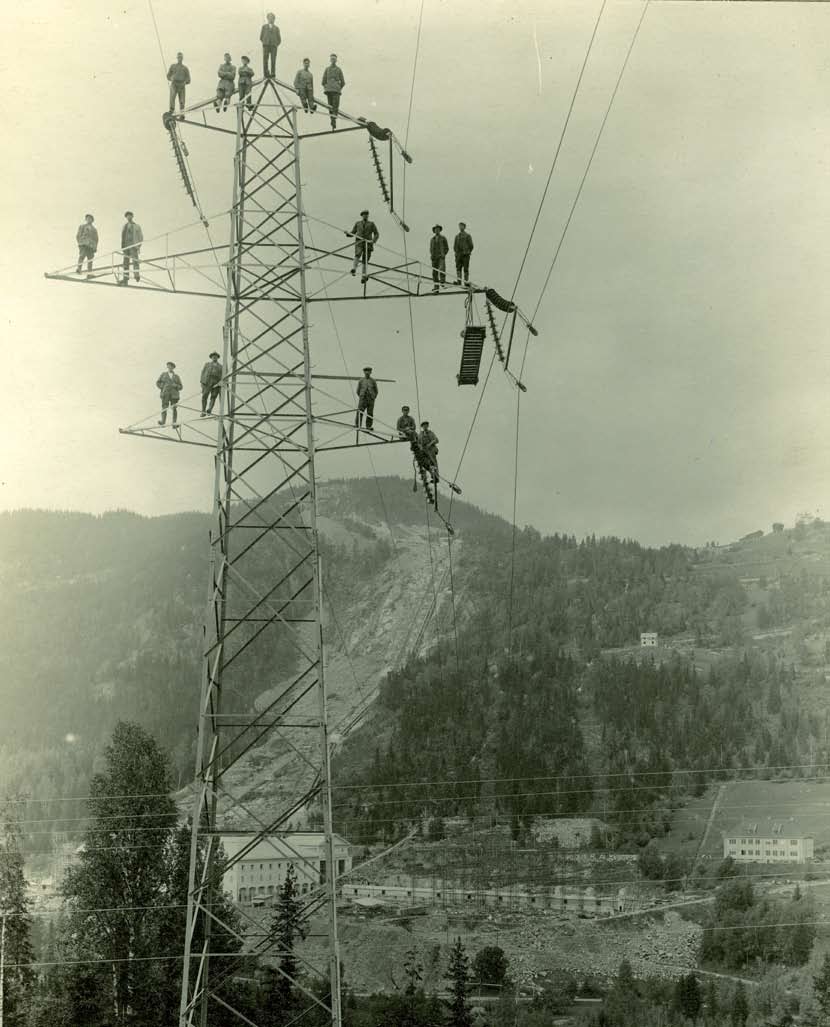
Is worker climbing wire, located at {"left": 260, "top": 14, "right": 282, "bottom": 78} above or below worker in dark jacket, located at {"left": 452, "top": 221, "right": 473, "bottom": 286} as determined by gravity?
above

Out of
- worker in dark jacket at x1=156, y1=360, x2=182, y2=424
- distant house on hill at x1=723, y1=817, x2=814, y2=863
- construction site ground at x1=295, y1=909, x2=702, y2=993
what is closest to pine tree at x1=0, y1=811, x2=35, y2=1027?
worker in dark jacket at x1=156, y1=360, x2=182, y2=424

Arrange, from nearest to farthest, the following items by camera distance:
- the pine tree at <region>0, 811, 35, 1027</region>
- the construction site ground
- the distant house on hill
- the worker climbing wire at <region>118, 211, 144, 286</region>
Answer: the worker climbing wire at <region>118, 211, 144, 286</region>, the pine tree at <region>0, 811, 35, 1027</region>, the construction site ground, the distant house on hill

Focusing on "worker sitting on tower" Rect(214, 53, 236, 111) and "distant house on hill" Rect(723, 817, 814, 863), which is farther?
"distant house on hill" Rect(723, 817, 814, 863)

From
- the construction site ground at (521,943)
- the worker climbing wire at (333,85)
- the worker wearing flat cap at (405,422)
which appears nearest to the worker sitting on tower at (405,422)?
the worker wearing flat cap at (405,422)

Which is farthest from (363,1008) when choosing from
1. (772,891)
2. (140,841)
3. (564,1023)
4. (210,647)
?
(772,891)

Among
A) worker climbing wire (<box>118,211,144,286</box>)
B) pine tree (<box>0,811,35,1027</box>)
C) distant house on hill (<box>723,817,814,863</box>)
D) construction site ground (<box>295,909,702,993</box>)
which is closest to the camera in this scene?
worker climbing wire (<box>118,211,144,286</box>)

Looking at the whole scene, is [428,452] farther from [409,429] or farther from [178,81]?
[178,81]

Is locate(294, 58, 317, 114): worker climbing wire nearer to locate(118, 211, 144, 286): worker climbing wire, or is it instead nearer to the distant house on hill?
locate(118, 211, 144, 286): worker climbing wire

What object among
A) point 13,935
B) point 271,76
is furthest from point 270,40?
point 13,935
